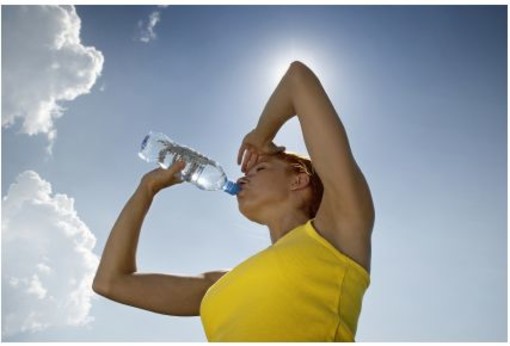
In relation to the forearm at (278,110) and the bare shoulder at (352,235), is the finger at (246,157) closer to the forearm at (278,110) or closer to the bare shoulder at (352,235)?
the forearm at (278,110)

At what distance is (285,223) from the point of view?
2822 mm

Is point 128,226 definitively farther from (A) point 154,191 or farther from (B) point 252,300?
(B) point 252,300

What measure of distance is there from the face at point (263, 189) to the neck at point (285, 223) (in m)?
0.08

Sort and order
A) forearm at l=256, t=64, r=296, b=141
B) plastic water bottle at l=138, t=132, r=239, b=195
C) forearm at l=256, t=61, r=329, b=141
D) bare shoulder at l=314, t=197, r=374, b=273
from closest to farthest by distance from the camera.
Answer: bare shoulder at l=314, t=197, r=374, b=273
forearm at l=256, t=61, r=329, b=141
forearm at l=256, t=64, r=296, b=141
plastic water bottle at l=138, t=132, r=239, b=195

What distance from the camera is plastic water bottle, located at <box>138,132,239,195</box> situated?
414 centimetres

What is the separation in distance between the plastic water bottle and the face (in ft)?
3.57

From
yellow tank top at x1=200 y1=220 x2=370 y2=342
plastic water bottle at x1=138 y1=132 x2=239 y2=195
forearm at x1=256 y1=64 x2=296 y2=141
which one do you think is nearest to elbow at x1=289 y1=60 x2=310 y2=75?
forearm at x1=256 y1=64 x2=296 y2=141

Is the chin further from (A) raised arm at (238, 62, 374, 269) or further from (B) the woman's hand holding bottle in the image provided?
(A) raised arm at (238, 62, 374, 269)

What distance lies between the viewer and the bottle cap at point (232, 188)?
3.03 meters

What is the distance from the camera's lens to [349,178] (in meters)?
2.21

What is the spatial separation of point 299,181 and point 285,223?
271 millimetres

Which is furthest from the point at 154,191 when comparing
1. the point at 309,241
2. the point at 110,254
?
the point at 309,241

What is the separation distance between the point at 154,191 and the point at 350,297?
1.52 meters

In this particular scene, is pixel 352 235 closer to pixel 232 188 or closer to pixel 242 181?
pixel 242 181
